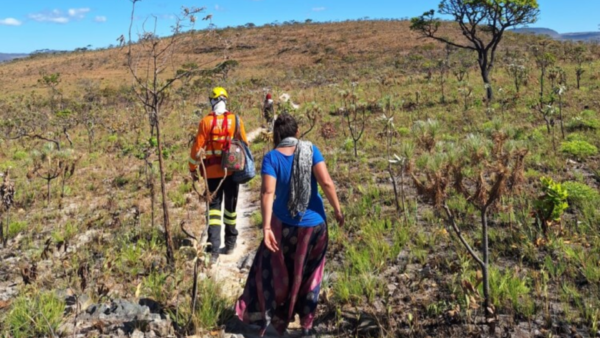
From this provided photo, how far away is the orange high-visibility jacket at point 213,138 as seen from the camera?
15.5 ft

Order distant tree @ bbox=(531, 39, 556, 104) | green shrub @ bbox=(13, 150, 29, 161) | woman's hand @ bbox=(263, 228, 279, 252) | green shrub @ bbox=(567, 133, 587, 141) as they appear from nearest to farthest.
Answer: woman's hand @ bbox=(263, 228, 279, 252), green shrub @ bbox=(567, 133, 587, 141), green shrub @ bbox=(13, 150, 29, 161), distant tree @ bbox=(531, 39, 556, 104)

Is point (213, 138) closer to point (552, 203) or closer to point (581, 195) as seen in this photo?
point (552, 203)

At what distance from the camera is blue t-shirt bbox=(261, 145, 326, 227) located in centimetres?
326

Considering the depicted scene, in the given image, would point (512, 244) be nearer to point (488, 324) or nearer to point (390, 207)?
point (488, 324)

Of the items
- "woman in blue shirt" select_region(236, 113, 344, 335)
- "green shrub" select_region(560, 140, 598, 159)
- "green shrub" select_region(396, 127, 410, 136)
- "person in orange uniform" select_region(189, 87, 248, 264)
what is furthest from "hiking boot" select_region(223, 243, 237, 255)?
"green shrub" select_region(396, 127, 410, 136)

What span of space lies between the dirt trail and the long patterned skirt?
0.14 m

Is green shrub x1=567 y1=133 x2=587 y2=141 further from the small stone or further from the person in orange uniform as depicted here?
the small stone

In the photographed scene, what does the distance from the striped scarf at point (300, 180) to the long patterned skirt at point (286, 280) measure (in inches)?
7.1

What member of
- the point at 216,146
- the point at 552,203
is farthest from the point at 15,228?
the point at 552,203

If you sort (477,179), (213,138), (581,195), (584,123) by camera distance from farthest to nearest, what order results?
1. (584,123)
2. (581,195)
3. (213,138)
4. (477,179)

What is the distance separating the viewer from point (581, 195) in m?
5.20

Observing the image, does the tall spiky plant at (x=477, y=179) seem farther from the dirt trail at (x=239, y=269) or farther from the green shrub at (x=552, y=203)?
the dirt trail at (x=239, y=269)

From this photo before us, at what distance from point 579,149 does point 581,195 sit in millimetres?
2599

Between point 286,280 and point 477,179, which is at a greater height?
point 477,179
